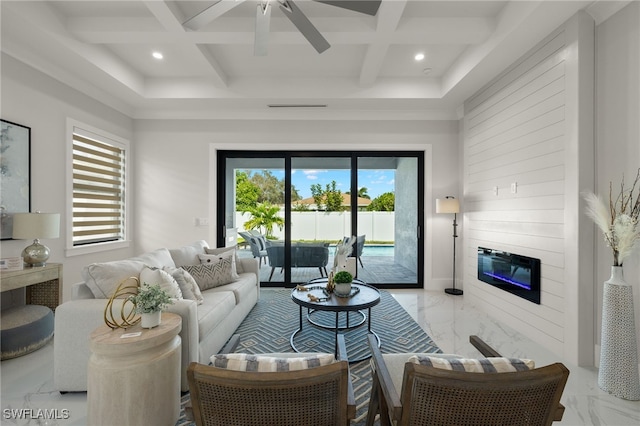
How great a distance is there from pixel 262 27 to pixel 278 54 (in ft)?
4.51

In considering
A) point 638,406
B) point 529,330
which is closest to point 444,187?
point 529,330

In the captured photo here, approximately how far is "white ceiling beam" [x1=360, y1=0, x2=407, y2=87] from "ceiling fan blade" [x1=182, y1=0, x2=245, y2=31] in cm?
124

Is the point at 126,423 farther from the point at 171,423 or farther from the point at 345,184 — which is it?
the point at 345,184

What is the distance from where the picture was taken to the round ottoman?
2467mm

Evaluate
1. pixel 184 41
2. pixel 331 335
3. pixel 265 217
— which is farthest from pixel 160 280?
pixel 265 217

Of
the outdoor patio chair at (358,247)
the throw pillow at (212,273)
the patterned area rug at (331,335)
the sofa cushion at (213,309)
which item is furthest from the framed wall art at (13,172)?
the outdoor patio chair at (358,247)

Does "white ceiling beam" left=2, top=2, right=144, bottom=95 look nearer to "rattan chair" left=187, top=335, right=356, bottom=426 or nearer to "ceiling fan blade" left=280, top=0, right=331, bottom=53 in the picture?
"ceiling fan blade" left=280, top=0, right=331, bottom=53

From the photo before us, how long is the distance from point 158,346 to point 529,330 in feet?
11.0

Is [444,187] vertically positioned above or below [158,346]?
above

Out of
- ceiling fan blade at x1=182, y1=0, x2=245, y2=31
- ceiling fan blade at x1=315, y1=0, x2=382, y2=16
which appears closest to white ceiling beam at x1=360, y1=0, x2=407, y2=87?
ceiling fan blade at x1=315, y1=0, x2=382, y2=16

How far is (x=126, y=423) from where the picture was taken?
5.26ft

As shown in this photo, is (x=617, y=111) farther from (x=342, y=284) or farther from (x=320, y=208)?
(x=320, y=208)

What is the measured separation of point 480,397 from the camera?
3.30ft

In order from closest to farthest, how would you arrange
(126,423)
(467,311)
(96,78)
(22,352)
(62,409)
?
(126,423), (62,409), (22,352), (96,78), (467,311)
